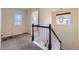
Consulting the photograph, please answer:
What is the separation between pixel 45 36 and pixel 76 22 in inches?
22.2

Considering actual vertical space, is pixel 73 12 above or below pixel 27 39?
above

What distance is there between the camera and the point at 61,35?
1447 mm

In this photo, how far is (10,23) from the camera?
4.37 feet

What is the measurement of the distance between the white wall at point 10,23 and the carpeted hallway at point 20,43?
0.09 m

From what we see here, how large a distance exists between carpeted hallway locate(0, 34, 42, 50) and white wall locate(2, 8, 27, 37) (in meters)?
0.09

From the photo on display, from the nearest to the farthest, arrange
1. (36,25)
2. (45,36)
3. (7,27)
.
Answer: (7,27), (36,25), (45,36)

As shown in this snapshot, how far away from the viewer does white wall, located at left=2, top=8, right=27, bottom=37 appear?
1.27m

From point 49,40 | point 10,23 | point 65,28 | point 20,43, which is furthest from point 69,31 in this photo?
point 10,23

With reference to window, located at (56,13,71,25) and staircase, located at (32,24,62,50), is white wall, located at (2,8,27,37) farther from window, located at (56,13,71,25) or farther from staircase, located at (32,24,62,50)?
window, located at (56,13,71,25)

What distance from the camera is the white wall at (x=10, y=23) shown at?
1.27 metres

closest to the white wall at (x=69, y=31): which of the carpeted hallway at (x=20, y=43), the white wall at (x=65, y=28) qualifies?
the white wall at (x=65, y=28)
